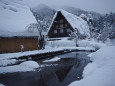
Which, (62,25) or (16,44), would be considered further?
(62,25)

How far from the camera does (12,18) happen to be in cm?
1761

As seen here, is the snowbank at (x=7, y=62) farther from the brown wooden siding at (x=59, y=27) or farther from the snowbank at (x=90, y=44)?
the brown wooden siding at (x=59, y=27)

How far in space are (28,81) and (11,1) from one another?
18.7 meters

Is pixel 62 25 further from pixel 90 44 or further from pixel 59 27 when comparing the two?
pixel 90 44

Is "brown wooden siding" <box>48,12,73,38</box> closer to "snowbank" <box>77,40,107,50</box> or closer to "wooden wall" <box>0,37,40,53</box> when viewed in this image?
"snowbank" <box>77,40,107,50</box>

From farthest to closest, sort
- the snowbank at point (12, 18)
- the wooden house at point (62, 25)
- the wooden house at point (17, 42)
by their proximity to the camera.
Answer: the wooden house at point (62, 25) → the snowbank at point (12, 18) → the wooden house at point (17, 42)

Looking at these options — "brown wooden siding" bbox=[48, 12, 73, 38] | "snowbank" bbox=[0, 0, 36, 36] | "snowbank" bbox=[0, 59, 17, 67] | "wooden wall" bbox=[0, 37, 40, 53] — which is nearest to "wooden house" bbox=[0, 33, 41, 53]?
"wooden wall" bbox=[0, 37, 40, 53]

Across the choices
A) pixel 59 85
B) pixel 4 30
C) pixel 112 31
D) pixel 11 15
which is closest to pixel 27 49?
pixel 4 30

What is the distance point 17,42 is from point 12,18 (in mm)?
3909

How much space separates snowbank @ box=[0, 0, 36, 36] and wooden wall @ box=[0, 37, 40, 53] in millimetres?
1202

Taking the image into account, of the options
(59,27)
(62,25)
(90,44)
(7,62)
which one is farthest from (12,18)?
(59,27)

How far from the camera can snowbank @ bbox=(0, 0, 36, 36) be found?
1526 cm

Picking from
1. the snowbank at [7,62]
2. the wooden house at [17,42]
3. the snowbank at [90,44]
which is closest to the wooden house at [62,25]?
the snowbank at [90,44]

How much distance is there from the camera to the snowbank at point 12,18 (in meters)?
15.3
